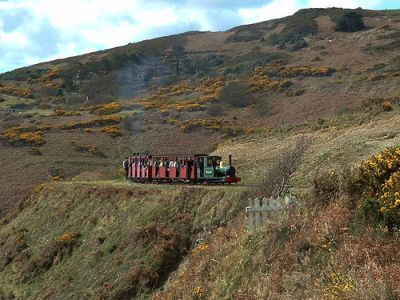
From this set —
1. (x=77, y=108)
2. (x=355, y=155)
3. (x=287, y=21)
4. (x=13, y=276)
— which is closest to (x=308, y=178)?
(x=355, y=155)

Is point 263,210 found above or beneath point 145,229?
above

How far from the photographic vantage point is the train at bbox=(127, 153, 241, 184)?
1014 inches

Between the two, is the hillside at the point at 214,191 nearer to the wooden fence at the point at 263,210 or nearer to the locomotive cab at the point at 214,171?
the wooden fence at the point at 263,210

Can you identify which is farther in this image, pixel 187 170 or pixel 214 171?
pixel 187 170

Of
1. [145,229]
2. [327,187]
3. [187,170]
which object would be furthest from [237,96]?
[327,187]

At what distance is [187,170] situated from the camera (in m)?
27.8

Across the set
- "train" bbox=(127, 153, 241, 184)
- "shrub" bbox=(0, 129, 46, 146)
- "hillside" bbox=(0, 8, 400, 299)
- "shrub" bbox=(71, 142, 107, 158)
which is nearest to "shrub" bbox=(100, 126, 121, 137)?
"hillside" bbox=(0, 8, 400, 299)

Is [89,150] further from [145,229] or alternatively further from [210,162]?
[145,229]

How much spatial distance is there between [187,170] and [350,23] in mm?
88865

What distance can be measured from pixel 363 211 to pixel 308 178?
39.9 feet

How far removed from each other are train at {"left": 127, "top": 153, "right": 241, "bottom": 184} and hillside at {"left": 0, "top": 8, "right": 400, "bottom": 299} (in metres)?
1.29

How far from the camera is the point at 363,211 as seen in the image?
1025 cm

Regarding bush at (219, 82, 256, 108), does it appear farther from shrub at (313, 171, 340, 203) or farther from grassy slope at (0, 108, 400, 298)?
shrub at (313, 171, 340, 203)

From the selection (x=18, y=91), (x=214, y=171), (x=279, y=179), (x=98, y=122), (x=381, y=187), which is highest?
(x=381, y=187)
